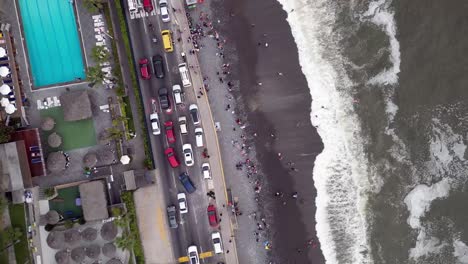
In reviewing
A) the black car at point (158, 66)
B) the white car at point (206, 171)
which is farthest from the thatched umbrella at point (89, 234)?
the black car at point (158, 66)

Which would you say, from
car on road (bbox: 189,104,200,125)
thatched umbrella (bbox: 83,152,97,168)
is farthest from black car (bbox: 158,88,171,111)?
thatched umbrella (bbox: 83,152,97,168)

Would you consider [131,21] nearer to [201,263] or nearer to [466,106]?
[201,263]

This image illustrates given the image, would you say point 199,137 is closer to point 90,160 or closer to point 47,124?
point 90,160

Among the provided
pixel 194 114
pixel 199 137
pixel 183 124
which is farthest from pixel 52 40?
pixel 199 137

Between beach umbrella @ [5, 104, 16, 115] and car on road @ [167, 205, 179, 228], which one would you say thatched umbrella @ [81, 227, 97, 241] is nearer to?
car on road @ [167, 205, 179, 228]

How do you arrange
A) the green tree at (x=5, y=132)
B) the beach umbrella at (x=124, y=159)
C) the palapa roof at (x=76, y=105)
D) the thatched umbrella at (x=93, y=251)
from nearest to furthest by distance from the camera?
the green tree at (x=5, y=132), the thatched umbrella at (x=93, y=251), the palapa roof at (x=76, y=105), the beach umbrella at (x=124, y=159)

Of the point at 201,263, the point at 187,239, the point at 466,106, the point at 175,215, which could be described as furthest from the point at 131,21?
the point at 466,106

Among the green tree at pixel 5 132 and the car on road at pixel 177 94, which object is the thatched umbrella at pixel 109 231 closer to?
the green tree at pixel 5 132
